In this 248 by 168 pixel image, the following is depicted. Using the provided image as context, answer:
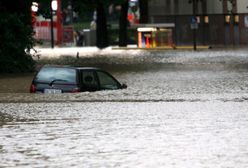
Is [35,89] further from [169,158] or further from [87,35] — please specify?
[87,35]

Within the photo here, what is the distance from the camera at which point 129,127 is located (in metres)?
19.5

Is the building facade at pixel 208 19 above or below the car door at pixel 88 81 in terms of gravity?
above

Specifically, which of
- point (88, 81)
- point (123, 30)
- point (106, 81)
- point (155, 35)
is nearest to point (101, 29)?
point (123, 30)

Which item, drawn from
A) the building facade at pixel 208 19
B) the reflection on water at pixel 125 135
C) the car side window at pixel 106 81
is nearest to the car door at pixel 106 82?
the car side window at pixel 106 81

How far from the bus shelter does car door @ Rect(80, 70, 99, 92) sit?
4828 cm

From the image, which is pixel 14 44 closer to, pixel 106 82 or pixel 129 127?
pixel 106 82

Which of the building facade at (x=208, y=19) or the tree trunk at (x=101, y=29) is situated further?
the tree trunk at (x=101, y=29)

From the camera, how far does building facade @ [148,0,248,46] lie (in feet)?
278

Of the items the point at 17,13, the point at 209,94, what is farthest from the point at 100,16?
the point at 209,94

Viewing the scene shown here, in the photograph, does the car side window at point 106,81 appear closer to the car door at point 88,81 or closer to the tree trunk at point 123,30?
the car door at point 88,81

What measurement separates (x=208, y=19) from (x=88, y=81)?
5822 cm

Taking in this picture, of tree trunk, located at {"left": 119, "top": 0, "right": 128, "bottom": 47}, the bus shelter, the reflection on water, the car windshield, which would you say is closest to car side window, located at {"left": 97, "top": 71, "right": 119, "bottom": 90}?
the car windshield

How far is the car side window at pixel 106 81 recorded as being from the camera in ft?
98.4

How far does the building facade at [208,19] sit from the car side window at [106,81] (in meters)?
53.7
